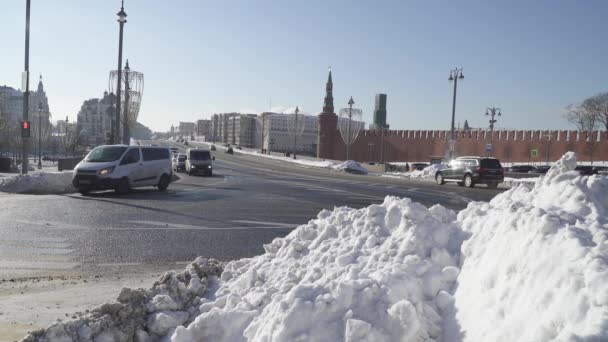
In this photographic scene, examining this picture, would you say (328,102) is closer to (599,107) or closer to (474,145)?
(474,145)

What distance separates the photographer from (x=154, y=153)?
19.5 metres

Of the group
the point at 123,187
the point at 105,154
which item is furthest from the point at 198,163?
the point at 123,187

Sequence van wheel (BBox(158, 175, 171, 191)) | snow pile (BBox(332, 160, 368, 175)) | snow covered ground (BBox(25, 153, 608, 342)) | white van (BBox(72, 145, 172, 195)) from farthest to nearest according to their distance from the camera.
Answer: snow pile (BBox(332, 160, 368, 175))
van wheel (BBox(158, 175, 171, 191))
white van (BBox(72, 145, 172, 195))
snow covered ground (BBox(25, 153, 608, 342))

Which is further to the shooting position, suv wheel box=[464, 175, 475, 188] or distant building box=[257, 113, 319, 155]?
distant building box=[257, 113, 319, 155]

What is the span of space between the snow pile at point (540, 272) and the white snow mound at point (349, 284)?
29 cm

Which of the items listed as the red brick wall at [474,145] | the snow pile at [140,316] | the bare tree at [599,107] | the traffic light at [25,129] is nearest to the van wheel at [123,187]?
the traffic light at [25,129]

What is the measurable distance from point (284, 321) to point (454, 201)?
16.7 metres

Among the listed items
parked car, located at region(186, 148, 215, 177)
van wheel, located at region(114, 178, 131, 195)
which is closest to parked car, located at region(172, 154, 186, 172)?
parked car, located at region(186, 148, 215, 177)

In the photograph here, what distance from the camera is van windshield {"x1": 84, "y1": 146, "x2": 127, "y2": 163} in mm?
17359

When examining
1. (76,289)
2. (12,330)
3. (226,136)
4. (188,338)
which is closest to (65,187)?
(76,289)

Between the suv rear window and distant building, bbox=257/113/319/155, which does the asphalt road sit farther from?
distant building, bbox=257/113/319/155

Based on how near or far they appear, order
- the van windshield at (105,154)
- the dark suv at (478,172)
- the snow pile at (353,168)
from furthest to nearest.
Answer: the snow pile at (353,168), the dark suv at (478,172), the van windshield at (105,154)

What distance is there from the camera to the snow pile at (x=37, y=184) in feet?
57.5

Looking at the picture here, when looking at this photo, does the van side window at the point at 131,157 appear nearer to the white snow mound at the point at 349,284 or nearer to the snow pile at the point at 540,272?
the white snow mound at the point at 349,284
